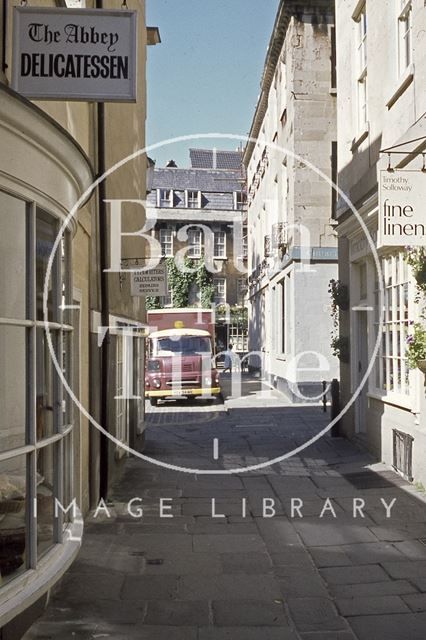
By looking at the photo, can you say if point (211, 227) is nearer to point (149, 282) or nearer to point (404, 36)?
point (149, 282)

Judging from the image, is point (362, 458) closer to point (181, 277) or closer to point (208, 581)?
point (208, 581)

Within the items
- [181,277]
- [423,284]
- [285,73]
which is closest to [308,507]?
[423,284]

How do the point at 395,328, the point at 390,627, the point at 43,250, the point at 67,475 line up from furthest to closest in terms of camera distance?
the point at 395,328, the point at 67,475, the point at 390,627, the point at 43,250

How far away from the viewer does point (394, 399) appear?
10109mm

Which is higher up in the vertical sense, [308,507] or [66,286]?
[66,286]

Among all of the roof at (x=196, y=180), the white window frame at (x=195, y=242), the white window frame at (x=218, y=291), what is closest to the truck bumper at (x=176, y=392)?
the white window frame at (x=218, y=291)

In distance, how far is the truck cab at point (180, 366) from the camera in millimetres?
22578

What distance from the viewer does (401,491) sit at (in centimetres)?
888

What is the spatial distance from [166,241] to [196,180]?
6580 millimetres

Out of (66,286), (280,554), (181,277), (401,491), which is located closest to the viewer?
(66,286)

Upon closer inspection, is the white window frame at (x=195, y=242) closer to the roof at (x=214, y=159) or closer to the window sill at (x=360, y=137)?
the roof at (x=214, y=159)

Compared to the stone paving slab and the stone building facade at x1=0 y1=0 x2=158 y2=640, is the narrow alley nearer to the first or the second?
the stone paving slab

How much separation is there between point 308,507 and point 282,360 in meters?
15.3

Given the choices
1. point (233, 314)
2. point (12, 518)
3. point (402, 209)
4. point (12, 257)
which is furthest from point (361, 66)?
point (233, 314)
